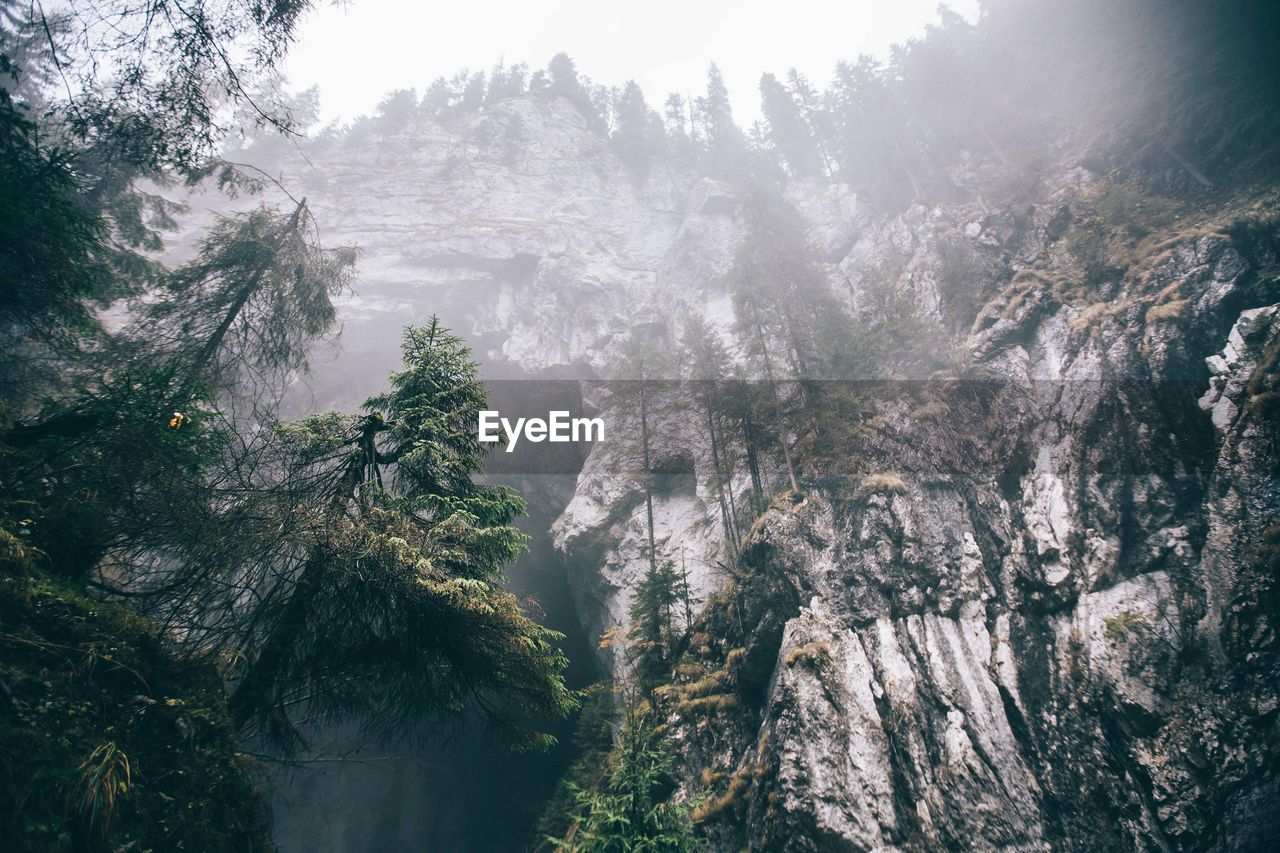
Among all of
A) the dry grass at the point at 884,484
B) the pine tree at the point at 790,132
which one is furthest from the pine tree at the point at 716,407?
the pine tree at the point at 790,132

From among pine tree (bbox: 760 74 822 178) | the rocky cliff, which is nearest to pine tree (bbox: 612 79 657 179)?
pine tree (bbox: 760 74 822 178)

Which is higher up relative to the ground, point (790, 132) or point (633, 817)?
point (790, 132)

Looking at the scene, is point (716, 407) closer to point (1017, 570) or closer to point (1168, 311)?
point (1017, 570)

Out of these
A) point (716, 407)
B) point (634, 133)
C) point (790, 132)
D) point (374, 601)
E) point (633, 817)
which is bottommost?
point (633, 817)

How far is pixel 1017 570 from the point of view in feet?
39.6

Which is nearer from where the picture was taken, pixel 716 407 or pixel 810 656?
pixel 810 656

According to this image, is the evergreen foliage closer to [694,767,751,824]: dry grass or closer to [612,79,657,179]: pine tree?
[694,767,751,824]: dry grass

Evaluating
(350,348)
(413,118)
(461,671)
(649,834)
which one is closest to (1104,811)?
(649,834)

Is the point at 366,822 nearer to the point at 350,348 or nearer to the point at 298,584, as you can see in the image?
the point at 298,584

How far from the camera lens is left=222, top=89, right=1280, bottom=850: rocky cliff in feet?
28.8

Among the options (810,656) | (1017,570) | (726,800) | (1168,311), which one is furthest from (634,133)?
(726,800)

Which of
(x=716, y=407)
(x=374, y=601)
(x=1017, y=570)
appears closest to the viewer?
(x=374, y=601)

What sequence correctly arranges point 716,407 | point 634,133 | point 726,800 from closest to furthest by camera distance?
point 726,800 → point 716,407 → point 634,133

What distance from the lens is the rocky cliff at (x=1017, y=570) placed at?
8.77 metres
